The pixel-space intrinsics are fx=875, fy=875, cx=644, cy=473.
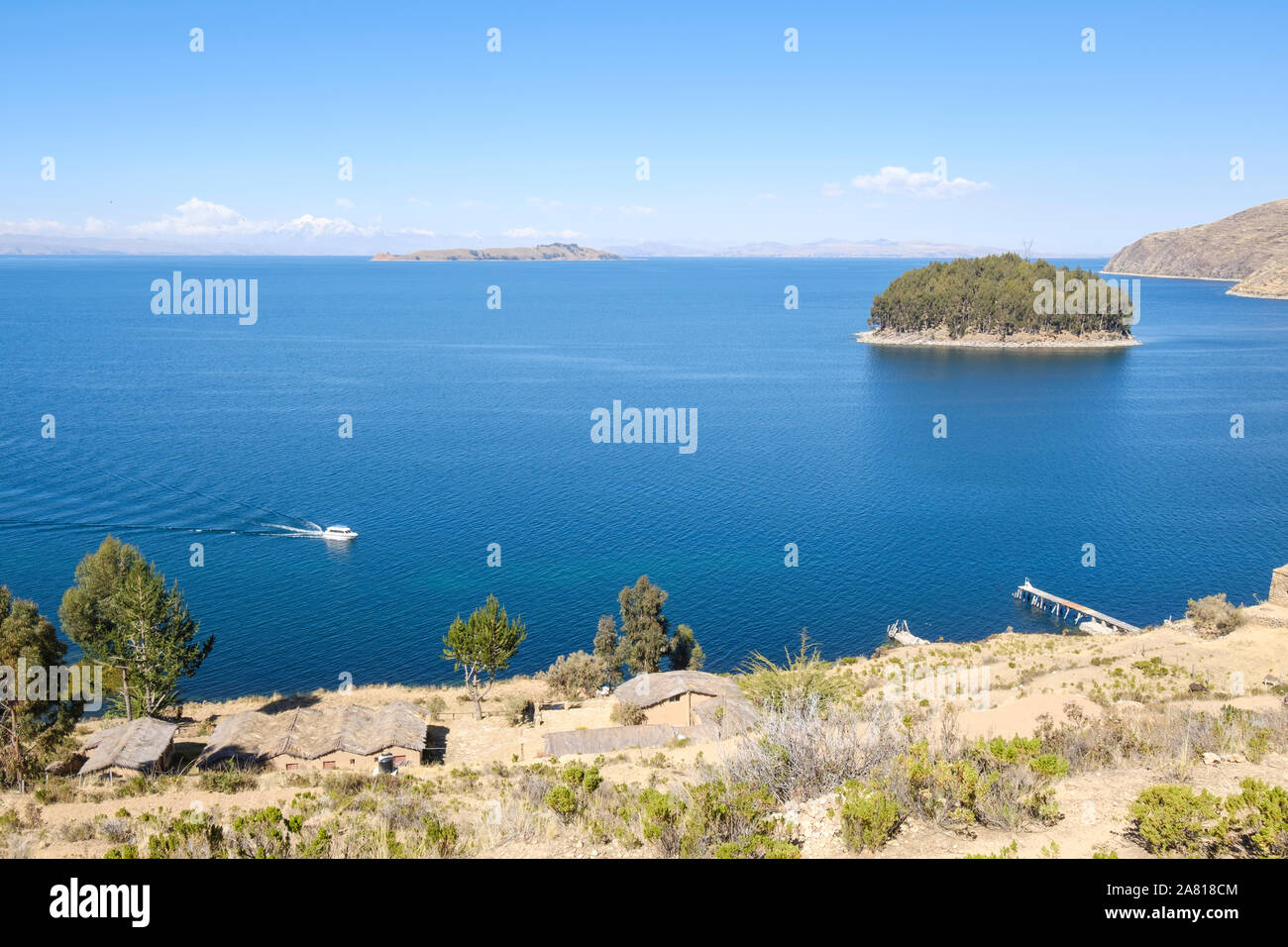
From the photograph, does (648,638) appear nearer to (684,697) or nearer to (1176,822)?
(684,697)

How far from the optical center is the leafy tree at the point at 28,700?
92.6ft

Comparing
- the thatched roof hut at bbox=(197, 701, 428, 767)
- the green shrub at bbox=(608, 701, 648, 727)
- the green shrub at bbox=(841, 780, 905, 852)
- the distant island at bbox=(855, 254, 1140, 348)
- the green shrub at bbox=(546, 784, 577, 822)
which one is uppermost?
the distant island at bbox=(855, 254, 1140, 348)

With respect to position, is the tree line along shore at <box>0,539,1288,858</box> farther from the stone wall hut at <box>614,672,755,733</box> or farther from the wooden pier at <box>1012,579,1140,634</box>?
the wooden pier at <box>1012,579,1140,634</box>

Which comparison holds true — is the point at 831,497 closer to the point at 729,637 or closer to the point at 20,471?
the point at 729,637

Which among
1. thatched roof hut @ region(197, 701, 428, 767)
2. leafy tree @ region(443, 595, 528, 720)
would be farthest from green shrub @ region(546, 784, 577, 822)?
leafy tree @ region(443, 595, 528, 720)

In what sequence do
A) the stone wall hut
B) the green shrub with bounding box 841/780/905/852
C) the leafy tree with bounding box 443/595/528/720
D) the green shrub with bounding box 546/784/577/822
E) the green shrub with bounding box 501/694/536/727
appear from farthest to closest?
the leafy tree with bounding box 443/595/528/720, the green shrub with bounding box 501/694/536/727, the stone wall hut, the green shrub with bounding box 546/784/577/822, the green shrub with bounding box 841/780/905/852

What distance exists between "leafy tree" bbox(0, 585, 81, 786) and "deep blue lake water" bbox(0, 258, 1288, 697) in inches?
387

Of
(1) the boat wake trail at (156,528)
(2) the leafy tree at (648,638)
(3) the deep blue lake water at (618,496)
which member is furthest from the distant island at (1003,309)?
(2) the leafy tree at (648,638)

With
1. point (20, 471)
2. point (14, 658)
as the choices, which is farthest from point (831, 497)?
point (20, 471)

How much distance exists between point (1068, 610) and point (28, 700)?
52.5m

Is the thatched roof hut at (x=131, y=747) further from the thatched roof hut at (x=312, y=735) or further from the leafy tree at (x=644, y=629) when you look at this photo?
the leafy tree at (x=644, y=629)

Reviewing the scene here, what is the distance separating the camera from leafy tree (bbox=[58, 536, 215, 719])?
3612cm

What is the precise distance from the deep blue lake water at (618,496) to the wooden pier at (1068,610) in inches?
59.6

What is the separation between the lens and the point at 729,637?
160 feet
